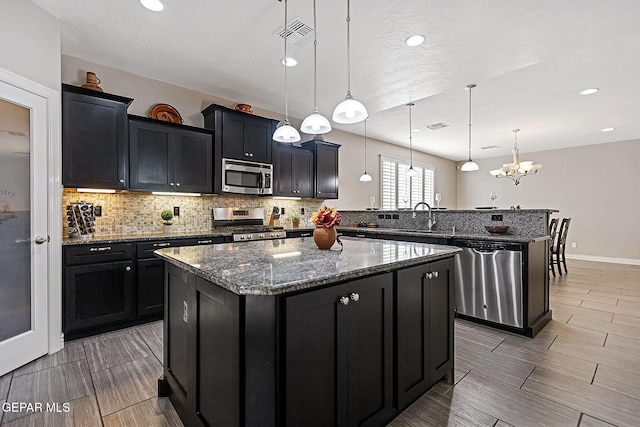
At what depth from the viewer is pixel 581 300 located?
13.1ft

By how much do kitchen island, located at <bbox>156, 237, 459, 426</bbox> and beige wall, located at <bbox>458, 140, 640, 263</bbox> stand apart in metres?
7.91

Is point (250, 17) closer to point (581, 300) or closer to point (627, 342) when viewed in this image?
point (627, 342)

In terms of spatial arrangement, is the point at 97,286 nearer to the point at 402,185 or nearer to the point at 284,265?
the point at 284,265

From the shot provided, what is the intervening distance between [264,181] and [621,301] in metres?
5.13

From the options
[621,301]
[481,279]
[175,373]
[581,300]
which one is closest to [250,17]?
[175,373]

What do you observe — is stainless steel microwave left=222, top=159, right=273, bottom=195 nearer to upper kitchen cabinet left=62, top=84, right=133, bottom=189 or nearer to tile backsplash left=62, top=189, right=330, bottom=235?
tile backsplash left=62, top=189, right=330, bottom=235

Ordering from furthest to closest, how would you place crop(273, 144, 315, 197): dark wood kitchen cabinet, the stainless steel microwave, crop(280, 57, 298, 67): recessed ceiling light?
crop(273, 144, 315, 197): dark wood kitchen cabinet < the stainless steel microwave < crop(280, 57, 298, 67): recessed ceiling light

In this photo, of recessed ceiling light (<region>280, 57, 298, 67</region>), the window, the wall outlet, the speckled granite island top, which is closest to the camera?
the speckled granite island top


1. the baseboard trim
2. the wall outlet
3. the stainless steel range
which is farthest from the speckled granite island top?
the baseboard trim

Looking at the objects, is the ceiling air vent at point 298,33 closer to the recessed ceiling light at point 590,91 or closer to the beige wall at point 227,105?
the beige wall at point 227,105

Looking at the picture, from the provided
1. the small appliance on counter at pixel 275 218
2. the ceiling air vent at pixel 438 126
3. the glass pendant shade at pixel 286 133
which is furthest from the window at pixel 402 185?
the glass pendant shade at pixel 286 133

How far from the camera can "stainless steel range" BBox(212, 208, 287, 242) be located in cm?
404

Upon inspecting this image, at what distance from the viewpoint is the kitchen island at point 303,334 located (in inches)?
46.2

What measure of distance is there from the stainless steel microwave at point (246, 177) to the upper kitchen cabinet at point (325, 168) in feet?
3.35
